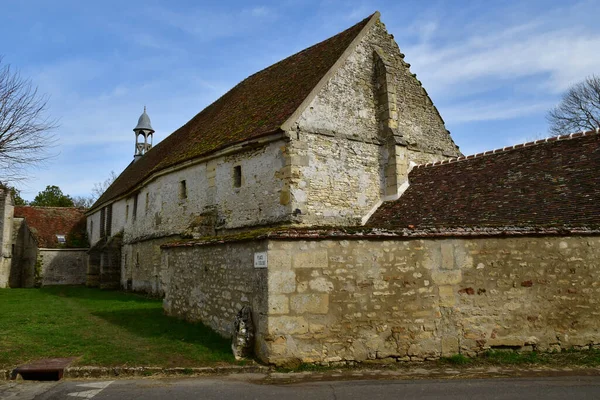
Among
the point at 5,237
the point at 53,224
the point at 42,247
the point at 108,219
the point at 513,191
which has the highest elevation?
the point at 53,224

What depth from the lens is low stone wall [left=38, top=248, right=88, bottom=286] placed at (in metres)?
34.2

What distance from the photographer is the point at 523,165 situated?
42.0ft

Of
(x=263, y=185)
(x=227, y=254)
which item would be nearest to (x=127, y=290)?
(x=263, y=185)

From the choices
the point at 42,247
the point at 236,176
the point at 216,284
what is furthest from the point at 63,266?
the point at 216,284

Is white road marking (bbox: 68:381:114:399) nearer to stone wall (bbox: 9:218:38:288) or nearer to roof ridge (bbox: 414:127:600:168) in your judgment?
roof ridge (bbox: 414:127:600:168)

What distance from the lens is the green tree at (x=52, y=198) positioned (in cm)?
5419

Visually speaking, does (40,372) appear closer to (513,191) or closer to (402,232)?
(402,232)

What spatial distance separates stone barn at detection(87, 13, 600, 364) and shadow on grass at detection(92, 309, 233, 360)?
14.4 inches

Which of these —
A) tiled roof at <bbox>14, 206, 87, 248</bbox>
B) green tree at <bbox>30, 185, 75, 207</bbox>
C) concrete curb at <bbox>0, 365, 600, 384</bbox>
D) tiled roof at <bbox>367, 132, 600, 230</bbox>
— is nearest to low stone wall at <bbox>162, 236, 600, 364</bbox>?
concrete curb at <bbox>0, 365, 600, 384</bbox>

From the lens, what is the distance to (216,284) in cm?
1053

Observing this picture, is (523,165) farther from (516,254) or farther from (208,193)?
(208,193)

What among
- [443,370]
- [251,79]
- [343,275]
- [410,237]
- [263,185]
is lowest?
[443,370]

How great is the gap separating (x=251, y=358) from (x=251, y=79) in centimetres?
1607

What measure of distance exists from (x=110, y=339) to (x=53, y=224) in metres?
31.8
